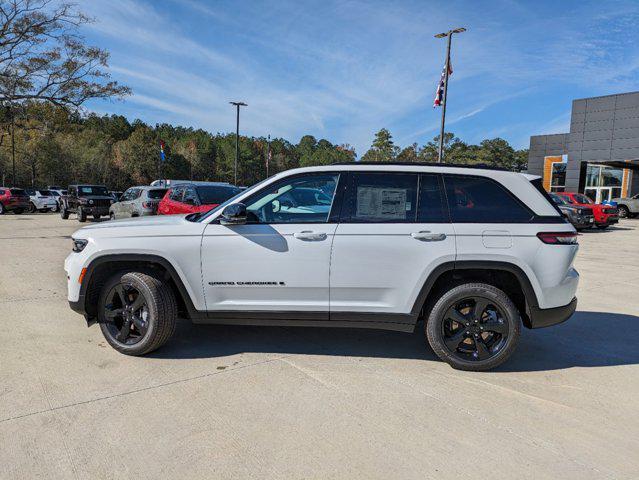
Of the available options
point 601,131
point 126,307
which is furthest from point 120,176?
point 126,307

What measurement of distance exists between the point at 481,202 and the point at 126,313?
3.32 m

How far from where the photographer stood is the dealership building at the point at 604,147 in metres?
33.2

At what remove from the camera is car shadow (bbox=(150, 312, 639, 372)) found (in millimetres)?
4168

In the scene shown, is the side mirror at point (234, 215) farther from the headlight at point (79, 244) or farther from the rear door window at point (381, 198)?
the headlight at point (79, 244)

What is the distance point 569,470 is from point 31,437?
3224 mm

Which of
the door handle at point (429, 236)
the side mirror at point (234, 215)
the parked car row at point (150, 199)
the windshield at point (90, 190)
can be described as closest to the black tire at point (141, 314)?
the side mirror at point (234, 215)

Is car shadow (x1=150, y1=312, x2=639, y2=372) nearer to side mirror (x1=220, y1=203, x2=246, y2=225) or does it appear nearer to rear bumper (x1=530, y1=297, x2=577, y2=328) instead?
rear bumper (x1=530, y1=297, x2=577, y2=328)

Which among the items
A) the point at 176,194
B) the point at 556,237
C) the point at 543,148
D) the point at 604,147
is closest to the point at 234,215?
the point at 556,237

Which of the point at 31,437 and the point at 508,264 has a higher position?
the point at 508,264

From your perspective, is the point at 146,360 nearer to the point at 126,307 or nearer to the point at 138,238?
the point at 126,307

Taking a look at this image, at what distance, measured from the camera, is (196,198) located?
10695 mm

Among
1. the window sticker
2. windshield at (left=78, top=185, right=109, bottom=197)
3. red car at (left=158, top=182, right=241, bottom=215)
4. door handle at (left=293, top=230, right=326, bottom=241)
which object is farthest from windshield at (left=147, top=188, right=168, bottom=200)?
the window sticker

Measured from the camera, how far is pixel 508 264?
3.70 m

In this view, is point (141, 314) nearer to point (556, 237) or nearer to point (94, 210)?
point (556, 237)
